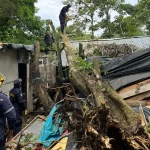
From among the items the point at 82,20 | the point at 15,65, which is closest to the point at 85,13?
the point at 82,20

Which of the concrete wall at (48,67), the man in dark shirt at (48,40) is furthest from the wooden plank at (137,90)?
the man in dark shirt at (48,40)

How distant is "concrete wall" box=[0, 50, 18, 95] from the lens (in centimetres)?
1065

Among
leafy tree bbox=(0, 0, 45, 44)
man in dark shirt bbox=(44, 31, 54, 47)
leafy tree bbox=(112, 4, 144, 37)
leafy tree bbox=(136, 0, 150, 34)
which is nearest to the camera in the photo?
man in dark shirt bbox=(44, 31, 54, 47)

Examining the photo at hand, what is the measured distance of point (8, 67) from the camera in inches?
432

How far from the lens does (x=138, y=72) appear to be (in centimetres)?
754

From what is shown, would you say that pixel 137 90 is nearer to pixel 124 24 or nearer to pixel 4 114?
pixel 4 114

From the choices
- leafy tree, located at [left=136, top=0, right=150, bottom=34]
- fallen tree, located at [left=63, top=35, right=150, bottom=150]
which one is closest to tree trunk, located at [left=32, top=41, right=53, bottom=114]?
fallen tree, located at [left=63, top=35, right=150, bottom=150]

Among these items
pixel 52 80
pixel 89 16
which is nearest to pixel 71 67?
pixel 52 80

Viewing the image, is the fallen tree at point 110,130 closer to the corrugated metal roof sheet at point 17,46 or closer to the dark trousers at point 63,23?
the dark trousers at point 63,23

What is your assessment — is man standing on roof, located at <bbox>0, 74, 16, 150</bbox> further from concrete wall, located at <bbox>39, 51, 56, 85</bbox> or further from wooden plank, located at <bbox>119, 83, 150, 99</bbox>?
concrete wall, located at <bbox>39, 51, 56, 85</bbox>

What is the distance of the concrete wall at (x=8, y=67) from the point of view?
10645 millimetres

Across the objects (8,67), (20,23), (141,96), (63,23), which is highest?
(20,23)

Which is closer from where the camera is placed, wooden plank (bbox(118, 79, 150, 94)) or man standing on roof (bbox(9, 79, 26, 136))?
wooden plank (bbox(118, 79, 150, 94))

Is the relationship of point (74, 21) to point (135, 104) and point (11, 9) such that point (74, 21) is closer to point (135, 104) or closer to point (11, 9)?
point (11, 9)
